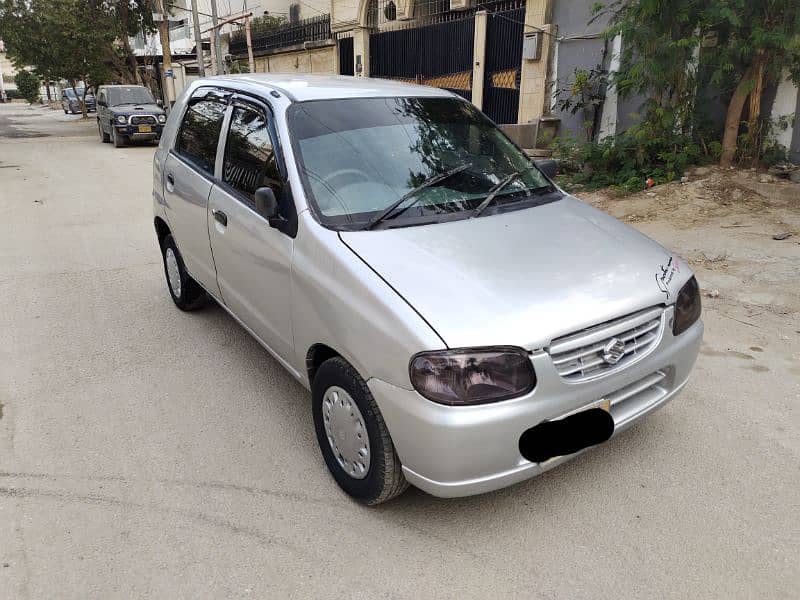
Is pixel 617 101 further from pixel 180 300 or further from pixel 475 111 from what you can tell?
pixel 180 300

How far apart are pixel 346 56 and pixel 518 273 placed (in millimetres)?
18699

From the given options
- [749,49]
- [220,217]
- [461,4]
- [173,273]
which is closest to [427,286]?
[220,217]

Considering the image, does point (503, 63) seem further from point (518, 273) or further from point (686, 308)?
point (518, 273)

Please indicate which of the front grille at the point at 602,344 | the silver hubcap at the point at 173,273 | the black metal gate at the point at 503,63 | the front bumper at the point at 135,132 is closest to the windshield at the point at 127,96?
the front bumper at the point at 135,132

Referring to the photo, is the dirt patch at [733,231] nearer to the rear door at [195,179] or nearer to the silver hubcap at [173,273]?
the rear door at [195,179]

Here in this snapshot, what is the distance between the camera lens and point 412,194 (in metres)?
3.17

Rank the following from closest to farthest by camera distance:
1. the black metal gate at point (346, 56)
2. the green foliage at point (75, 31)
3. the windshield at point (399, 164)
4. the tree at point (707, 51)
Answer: the windshield at point (399, 164)
the tree at point (707, 51)
the black metal gate at point (346, 56)
the green foliage at point (75, 31)

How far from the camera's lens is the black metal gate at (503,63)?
42.1ft

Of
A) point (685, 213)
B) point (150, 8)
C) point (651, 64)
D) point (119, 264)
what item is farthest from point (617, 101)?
point (150, 8)

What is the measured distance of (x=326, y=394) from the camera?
9.48ft

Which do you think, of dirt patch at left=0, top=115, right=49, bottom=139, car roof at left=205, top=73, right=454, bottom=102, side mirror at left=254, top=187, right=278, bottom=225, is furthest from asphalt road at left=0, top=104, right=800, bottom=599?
dirt patch at left=0, top=115, right=49, bottom=139

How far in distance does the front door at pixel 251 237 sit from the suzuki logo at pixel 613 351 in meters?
1.51

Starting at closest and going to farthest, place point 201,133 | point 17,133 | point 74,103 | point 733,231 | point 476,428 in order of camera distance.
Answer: point 476,428
point 201,133
point 733,231
point 17,133
point 74,103

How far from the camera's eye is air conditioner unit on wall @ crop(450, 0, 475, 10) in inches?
566
